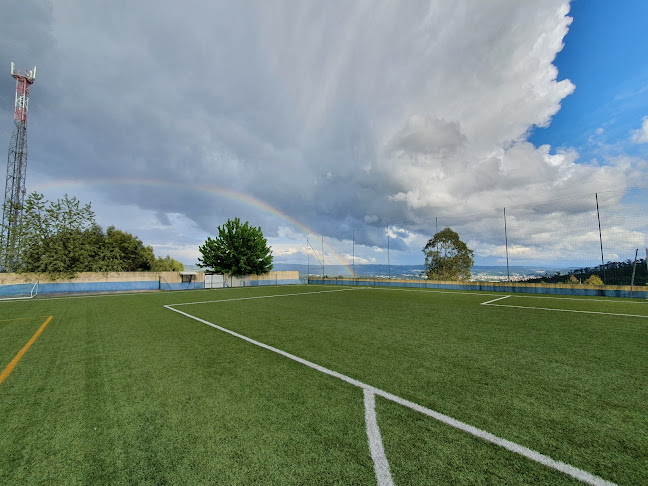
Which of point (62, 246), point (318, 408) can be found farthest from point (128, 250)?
point (318, 408)

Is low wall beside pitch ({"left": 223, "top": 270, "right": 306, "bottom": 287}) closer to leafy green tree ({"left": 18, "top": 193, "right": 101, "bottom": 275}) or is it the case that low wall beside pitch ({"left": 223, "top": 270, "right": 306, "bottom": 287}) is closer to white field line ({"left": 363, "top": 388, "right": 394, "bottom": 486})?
leafy green tree ({"left": 18, "top": 193, "right": 101, "bottom": 275})

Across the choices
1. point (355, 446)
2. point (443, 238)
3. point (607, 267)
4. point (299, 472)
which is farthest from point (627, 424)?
point (443, 238)

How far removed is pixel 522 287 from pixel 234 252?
27385mm

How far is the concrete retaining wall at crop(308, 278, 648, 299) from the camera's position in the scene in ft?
38.7

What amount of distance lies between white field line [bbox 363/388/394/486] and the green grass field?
39 mm

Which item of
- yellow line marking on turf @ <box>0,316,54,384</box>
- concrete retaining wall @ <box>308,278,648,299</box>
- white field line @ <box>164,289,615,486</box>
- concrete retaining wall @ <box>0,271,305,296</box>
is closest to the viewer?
white field line @ <box>164,289,615,486</box>

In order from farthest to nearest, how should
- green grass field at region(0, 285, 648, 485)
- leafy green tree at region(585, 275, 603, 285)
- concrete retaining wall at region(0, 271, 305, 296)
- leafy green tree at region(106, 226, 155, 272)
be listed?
leafy green tree at region(106, 226, 155, 272), concrete retaining wall at region(0, 271, 305, 296), leafy green tree at region(585, 275, 603, 285), green grass field at region(0, 285, 648, 485)

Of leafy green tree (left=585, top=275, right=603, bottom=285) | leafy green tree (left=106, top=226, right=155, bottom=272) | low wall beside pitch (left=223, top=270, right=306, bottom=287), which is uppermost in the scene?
leafy green tree (left=106, top=226, right=155, bottom=272)

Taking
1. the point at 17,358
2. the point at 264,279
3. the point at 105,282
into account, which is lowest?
the point at 264,279

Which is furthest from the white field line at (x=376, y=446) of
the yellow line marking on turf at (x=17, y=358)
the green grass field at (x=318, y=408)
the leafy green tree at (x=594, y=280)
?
the leafy green tree at (x=594, y=280)

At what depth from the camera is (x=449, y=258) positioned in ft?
76.7

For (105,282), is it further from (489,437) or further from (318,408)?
(489,437)

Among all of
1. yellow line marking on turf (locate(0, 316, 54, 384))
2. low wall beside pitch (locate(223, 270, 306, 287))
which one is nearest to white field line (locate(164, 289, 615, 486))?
yellow line marking on turf (locate(0, 316, 54, 384))

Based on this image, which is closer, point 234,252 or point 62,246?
point 62,246
